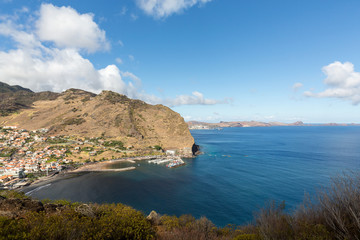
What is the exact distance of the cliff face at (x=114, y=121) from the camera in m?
117

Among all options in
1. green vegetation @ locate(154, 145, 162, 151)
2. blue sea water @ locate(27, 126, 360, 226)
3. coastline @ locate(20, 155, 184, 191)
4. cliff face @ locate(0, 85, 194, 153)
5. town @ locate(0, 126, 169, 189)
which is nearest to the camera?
blue sea water @ locate(27, 126, 360, 226)

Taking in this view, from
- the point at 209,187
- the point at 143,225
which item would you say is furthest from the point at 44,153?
the point at 143,225

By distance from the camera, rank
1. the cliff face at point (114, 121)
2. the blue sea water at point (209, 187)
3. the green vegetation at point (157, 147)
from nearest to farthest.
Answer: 1. the blue sea water at point (209, 187)
2. the green vegetation at point (157, 147)
3. the cliff face at point (114, 121)

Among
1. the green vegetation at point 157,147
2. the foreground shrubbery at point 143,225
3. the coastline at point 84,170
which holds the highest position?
the foreground shrubbery at point 143,225

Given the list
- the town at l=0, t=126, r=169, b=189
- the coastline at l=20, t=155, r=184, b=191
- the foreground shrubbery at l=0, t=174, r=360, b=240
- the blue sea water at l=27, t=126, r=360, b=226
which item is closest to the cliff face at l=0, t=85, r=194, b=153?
the town at l=0, t=126, r=169, b=189

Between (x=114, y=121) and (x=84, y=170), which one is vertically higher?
(x=114, y=121)

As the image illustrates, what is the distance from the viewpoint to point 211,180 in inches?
2296

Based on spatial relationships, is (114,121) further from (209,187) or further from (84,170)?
(209,187)

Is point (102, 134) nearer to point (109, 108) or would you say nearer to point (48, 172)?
point (109, 108)

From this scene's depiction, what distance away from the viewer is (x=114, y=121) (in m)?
131

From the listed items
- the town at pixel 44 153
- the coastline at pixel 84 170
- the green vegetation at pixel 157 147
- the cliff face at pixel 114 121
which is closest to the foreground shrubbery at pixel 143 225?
the coastline at pixel 84 170

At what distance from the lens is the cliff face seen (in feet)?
385

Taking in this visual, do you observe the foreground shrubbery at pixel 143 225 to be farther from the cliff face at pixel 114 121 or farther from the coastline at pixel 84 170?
the cliff face at pixel 114 121

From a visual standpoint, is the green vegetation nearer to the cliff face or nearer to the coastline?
the cliff face
